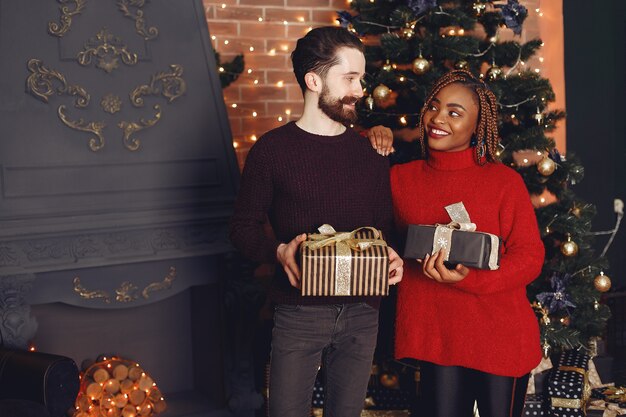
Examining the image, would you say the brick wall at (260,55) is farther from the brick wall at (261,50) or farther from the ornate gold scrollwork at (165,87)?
the ornate gold scrollwork at (165,87)

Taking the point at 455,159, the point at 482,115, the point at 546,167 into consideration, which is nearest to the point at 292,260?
the point at 455,159

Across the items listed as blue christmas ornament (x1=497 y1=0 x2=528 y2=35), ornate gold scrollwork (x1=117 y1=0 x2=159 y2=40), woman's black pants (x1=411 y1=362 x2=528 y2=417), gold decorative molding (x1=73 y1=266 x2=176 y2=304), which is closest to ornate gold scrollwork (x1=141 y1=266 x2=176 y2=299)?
gold decorative molding (x1=73 y1=266 x2=176 y2=304)

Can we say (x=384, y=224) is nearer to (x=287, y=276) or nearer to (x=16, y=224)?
(x=287, y=276)

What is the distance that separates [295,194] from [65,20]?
1364 mm

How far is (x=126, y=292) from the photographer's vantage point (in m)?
3.13

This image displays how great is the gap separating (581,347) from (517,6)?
161cm

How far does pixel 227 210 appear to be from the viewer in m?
3.24

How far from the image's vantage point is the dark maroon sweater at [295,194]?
225 cm

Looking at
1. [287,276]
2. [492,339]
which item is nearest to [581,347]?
[492,339]

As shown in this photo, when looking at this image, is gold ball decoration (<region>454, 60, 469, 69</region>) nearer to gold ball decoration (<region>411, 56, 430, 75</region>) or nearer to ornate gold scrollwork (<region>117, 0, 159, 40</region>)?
gold ball decoration (<region>411, 56, 430, 75</region>)

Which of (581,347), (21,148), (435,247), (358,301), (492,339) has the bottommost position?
(581,347)

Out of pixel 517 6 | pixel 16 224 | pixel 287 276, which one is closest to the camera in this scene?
pixel 287 276

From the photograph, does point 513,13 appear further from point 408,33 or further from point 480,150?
point 480,150

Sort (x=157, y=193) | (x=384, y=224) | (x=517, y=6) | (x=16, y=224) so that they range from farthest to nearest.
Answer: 1. (x=517, y=6)
2. (x=157, y=193)
3. (x=16, y=224)
4. (x=384, y=224)
